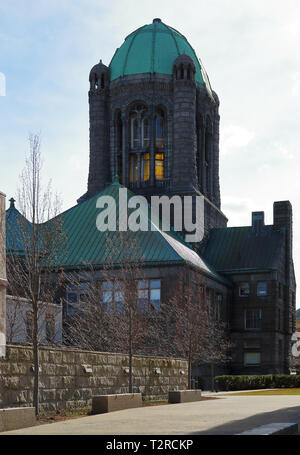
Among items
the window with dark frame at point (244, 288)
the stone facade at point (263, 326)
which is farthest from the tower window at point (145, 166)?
the window with dark frame at point (244, 288)

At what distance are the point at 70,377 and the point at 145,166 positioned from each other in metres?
56.7

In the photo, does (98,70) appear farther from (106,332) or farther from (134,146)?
(106,332)

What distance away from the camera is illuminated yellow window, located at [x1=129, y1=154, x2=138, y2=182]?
258 ft

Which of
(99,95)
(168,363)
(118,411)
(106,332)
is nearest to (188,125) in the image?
(99,95)

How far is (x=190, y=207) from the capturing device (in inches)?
2862

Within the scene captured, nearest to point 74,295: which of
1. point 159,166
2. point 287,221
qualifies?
point 159,166

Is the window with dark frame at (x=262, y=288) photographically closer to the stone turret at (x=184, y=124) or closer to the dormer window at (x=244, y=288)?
the dormer window at (x=244, y=288)

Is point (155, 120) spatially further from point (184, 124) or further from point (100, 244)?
point (100, 244)

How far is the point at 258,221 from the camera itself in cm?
7962

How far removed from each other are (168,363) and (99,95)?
53560 mm

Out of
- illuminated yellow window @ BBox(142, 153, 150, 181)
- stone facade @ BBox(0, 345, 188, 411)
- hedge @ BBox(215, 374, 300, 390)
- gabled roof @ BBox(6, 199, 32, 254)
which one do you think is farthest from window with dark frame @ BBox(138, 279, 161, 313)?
stone facade @ BBox(0, 345, 188, 411)

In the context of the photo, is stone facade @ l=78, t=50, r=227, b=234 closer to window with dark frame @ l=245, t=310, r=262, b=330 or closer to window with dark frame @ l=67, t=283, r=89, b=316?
window with dark frame @ l=245, t=310, r=262, b=330

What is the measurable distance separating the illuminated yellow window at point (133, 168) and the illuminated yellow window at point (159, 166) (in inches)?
86.7

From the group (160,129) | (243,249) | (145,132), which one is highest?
(160,129)
